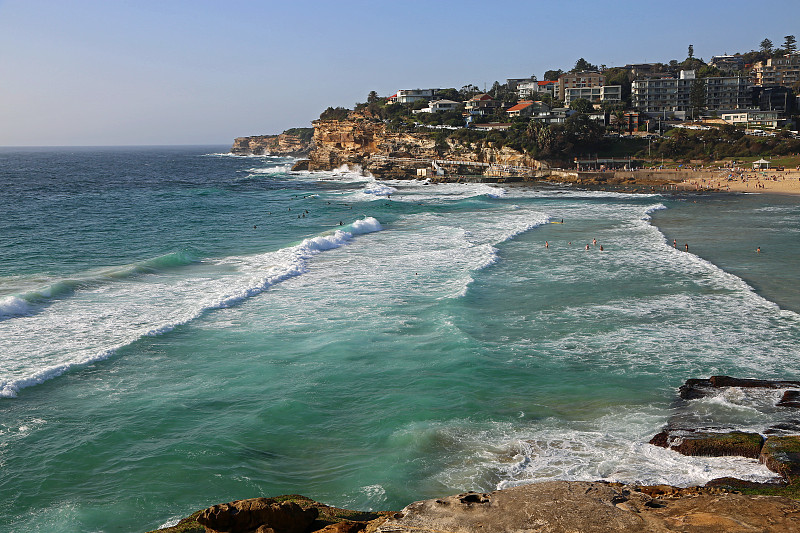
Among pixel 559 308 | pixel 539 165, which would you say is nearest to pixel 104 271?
pixel 559 308

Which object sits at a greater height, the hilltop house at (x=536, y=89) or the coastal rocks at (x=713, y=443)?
the hilltop house at (x=536, y=89)

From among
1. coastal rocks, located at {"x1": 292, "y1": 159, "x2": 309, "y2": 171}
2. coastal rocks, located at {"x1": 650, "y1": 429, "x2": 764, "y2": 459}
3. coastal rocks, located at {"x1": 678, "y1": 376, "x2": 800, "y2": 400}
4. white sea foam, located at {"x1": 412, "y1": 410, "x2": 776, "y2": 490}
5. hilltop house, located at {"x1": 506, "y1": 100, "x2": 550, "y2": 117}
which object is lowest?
white sea foam, located at {"x1": 412, "y1": 410, "x2": 776, "y2": 490}

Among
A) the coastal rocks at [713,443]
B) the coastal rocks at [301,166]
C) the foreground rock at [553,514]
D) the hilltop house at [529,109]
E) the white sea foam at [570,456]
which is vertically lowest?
the white sea foam at [570,456]

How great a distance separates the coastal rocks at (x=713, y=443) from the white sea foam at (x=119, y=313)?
50.9 ft

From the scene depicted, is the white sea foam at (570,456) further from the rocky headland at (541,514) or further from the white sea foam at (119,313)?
the white sea foam at (119,313)

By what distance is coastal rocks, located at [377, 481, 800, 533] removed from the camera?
7.84 meters

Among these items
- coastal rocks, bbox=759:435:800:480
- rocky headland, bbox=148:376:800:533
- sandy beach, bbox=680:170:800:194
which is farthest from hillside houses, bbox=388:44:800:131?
rocky headland, bbox=148:376:800:533

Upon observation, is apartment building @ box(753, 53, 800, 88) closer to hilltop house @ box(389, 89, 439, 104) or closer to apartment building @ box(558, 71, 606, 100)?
apartment building @ box(558, 71, 606, 100)

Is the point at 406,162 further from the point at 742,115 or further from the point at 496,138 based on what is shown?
the point at 742,115

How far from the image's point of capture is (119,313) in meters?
23.5

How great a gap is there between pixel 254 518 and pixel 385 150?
96.5m

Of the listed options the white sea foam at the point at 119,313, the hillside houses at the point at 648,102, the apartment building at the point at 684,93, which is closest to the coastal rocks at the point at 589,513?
the white sea foam at the point at 119,313

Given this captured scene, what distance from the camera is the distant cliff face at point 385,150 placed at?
91562 mm

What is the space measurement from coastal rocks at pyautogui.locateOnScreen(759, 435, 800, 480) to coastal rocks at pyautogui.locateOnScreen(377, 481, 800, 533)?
403cm
